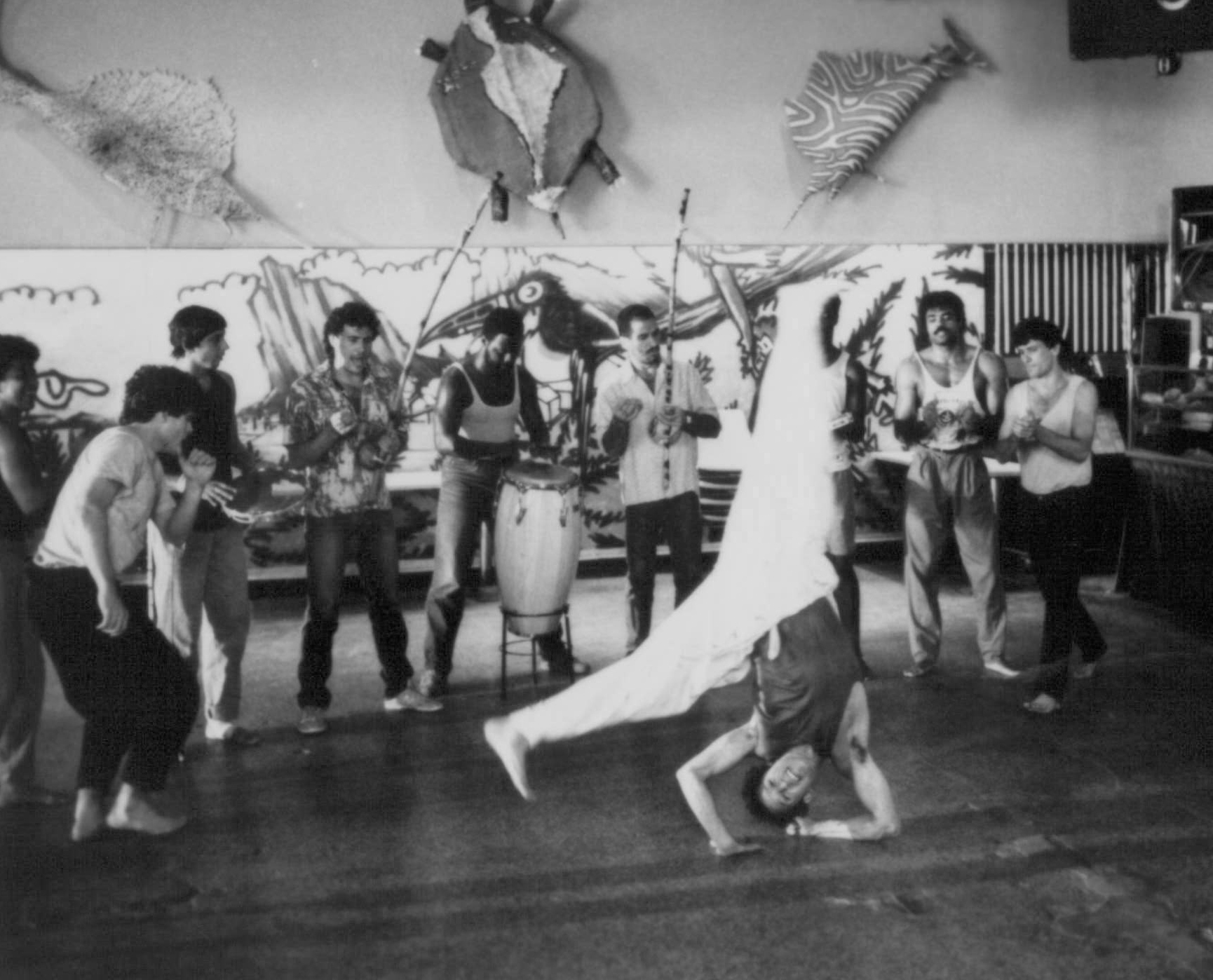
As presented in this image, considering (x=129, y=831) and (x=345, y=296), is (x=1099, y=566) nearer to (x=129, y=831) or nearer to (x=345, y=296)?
(x=345, y=296)

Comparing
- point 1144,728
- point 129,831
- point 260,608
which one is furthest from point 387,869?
point 260,608

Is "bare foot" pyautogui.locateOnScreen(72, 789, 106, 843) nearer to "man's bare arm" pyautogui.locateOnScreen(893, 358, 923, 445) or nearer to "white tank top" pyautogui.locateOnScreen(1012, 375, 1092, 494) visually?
"man's bare arm" pyautogui.locateOnScreen(893, 358, 923, 445)

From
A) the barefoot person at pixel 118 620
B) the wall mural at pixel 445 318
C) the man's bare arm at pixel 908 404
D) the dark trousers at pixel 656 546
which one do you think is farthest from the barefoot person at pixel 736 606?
the wall mural at pixel 445 318

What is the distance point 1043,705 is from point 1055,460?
101cm

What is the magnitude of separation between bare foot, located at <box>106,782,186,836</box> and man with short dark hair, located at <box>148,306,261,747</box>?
2.53 ft

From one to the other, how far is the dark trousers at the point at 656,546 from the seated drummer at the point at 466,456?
707 mm

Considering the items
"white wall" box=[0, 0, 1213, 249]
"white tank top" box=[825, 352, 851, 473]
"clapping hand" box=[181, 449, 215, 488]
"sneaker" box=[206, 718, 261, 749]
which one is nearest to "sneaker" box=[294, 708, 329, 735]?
"sneaker" box=[206, 718, 261, 749]

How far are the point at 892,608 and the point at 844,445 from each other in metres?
2.53

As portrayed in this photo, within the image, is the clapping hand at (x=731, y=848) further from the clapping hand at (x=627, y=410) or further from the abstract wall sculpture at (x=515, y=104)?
the abstract wall sculpture at (x=515, y=104)

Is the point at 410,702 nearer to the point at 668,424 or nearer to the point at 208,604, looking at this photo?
the point at 208,604

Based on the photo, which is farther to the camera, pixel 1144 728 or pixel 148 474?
pixel 1144 728

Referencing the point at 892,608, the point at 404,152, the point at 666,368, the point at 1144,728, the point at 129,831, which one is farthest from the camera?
the point at 404,152

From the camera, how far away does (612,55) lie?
8859mm

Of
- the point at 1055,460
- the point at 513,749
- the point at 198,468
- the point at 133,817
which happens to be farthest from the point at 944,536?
the point at 133,817
